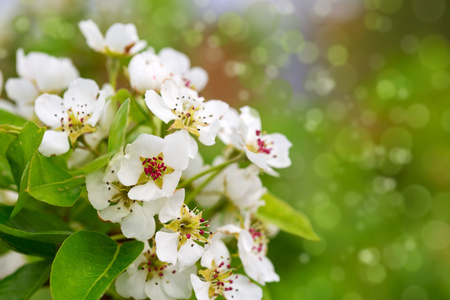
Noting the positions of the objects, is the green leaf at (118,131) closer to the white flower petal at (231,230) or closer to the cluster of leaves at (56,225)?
the cluster of leaves at (56,225)

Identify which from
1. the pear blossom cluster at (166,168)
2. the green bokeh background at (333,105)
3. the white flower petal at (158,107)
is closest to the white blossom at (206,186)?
the pear blossom cluster at (166,168)

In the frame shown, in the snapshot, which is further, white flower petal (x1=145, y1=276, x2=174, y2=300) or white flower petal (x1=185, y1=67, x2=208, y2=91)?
white flower petal (x1=185, y1=67, x2=208, y2=91)

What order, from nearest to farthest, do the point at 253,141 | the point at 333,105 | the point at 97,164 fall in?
the point at 97,164, the point at 253,141, the point at 333,105

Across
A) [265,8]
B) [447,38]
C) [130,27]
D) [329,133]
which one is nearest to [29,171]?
[130,27]

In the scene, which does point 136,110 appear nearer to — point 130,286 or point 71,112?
point 71,112

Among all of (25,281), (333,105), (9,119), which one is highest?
(9,119)

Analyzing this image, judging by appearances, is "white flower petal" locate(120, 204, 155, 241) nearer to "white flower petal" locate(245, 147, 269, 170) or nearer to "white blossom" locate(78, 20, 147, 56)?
"white flower petal" locate(245, 147, 269, 170)

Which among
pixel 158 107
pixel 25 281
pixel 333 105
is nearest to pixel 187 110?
pixel 158 107

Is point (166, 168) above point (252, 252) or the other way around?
above

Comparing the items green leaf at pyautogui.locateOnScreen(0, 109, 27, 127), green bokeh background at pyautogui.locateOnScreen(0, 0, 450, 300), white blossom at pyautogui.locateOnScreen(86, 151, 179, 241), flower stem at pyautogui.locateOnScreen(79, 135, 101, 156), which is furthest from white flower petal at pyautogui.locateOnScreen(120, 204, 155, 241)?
green bokeh background at pyautogui.locateOnScreen(0, 0, 450, 300)
